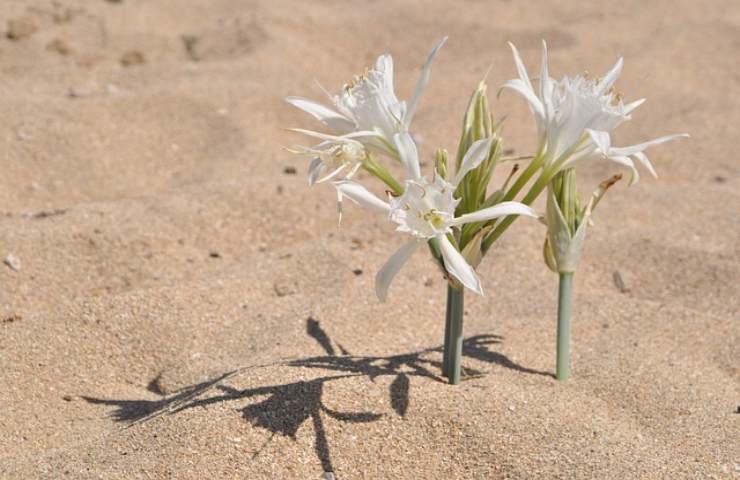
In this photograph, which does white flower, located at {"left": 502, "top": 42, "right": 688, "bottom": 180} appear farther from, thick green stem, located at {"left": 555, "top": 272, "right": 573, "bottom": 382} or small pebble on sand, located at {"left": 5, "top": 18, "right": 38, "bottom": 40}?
small pebble on sand, located at {"left": 5, "top": 18, "right": 38, "bottom": 40}

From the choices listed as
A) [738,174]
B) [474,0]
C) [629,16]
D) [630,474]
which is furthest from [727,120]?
[630,474]

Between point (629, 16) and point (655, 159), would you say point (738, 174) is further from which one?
point (629, 16)

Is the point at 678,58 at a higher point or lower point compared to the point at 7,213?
higher

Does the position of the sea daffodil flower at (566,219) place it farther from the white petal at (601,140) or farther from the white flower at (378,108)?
the white flower at (378,108)

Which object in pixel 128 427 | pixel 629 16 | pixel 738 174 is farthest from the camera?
pixel 629 16

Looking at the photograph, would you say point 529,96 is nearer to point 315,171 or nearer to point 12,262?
point 315,171

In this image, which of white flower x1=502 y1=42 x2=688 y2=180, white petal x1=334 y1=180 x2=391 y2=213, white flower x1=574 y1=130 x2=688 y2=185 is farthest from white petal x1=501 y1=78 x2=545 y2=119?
white petal x1=334 y1=180 x2=391 y2=213
